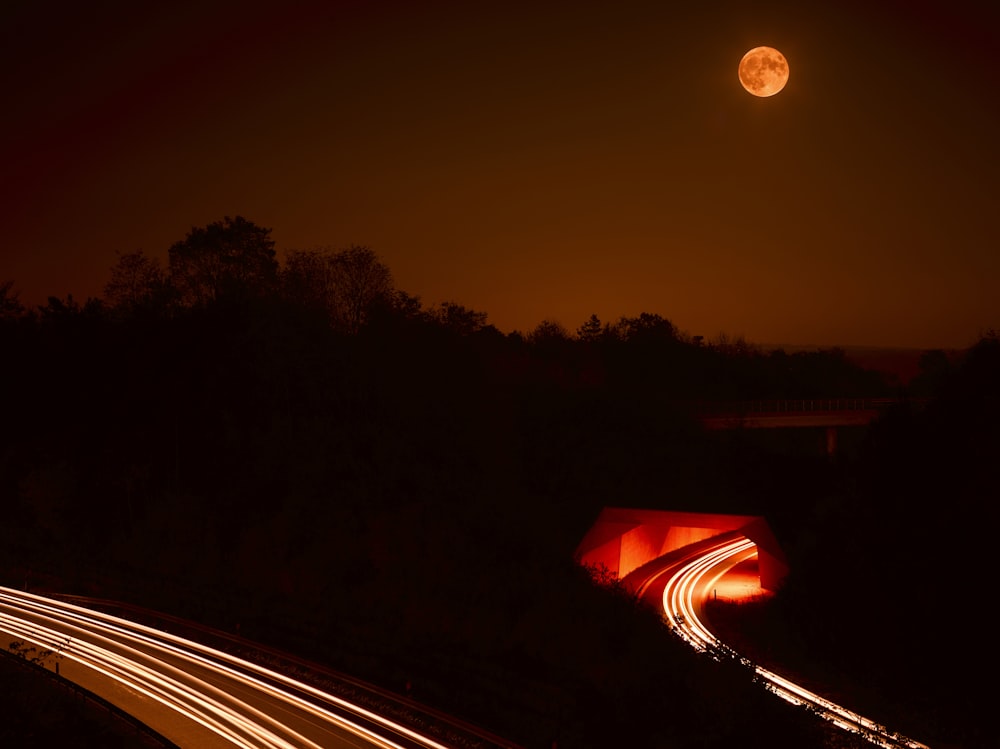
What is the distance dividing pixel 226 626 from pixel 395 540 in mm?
7984

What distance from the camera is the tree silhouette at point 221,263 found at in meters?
47.3

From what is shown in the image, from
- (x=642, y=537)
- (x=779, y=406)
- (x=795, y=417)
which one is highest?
(x=779, y=406)

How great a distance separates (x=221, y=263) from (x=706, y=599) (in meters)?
31.8

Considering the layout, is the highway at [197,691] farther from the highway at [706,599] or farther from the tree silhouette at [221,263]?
the tree silhouette at [221,263]

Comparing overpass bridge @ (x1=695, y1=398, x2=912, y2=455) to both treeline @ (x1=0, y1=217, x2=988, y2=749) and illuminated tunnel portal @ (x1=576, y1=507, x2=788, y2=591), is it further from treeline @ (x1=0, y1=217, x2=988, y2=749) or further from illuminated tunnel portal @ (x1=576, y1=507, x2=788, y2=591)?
illuminated tunnel portal @ (x1=576, y1=507, x2=788, y2=591)

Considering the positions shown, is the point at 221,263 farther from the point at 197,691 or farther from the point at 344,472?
the point at 197,691

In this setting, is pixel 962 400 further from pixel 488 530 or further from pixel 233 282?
pixel 233 282

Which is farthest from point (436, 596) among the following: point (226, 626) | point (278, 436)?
point (278, 436)

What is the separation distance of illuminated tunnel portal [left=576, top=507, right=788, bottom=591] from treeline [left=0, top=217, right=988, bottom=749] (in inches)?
25.3

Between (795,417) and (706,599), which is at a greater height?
(795,417)

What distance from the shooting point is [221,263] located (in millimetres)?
48188

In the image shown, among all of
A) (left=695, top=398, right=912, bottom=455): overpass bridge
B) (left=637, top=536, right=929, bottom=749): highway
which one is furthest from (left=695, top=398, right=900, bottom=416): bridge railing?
(left=637, top=536, right=929, bottom=749): highway

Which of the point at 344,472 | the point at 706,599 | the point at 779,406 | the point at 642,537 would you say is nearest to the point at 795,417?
the point at 779,406

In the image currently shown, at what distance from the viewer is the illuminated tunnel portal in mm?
→ 34750
